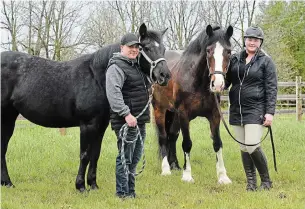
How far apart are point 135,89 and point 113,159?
301 centimetres

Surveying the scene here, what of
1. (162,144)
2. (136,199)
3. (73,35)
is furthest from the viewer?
(73,35)

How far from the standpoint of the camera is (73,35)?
922 inches

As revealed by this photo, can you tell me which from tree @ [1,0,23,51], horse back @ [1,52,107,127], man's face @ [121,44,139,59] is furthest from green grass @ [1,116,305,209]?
tree @ [1,0,23,51]

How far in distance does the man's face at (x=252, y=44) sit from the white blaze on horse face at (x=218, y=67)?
Result: 32 cm

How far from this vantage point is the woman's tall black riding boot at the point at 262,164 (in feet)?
15.3

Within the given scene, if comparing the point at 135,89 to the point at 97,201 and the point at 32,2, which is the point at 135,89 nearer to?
the point at 97,201

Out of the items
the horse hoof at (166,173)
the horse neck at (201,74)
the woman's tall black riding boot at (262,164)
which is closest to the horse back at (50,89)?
the horse neck at (201,74)

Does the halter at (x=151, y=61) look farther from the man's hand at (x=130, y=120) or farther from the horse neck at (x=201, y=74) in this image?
the horse neck at (x=201, y=74)

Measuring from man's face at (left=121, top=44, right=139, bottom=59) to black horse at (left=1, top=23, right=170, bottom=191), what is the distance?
0.13m

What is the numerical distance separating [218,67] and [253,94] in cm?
53

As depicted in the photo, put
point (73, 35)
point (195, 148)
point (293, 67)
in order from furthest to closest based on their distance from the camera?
1. point (293, 67)
2. point (73, 35)
3. point (195, 148)

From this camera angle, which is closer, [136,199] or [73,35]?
[136,199]

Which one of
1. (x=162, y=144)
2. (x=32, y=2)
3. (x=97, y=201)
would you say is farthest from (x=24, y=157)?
(x=32, y=2)

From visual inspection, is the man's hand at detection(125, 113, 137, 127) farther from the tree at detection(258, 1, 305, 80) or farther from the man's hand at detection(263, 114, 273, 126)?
the tree at detection(258, 1, 305, 80)
